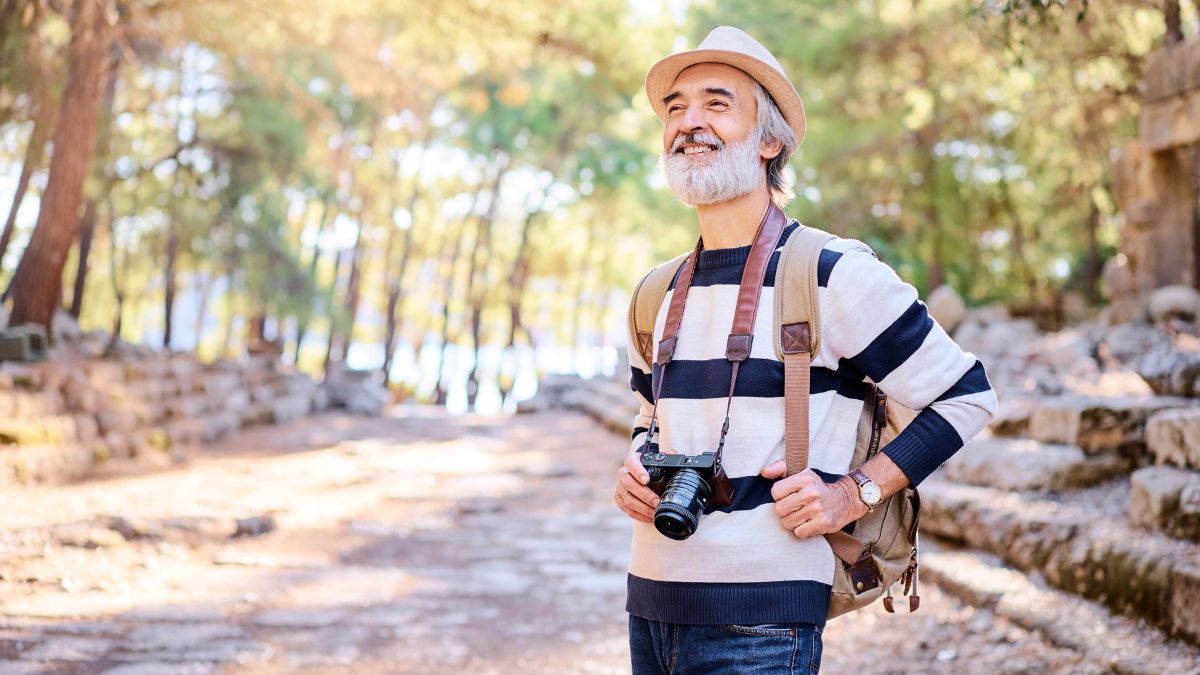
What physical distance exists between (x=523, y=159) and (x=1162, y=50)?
2180 centimetres

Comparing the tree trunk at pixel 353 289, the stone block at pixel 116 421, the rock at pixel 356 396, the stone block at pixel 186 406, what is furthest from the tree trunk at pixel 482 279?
the stone block at pixel 116 421

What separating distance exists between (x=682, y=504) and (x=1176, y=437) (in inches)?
143

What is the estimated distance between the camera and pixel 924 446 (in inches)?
74.7

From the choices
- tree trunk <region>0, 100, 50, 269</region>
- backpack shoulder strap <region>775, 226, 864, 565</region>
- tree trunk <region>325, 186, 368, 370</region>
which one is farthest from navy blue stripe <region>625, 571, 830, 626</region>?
tree trunk <region>325, 186, 368, 370</region>

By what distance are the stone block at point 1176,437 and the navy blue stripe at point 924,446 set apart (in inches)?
120

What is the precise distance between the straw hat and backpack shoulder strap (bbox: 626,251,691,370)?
37 cm

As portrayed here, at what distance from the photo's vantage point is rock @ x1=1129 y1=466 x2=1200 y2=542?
3969 mm

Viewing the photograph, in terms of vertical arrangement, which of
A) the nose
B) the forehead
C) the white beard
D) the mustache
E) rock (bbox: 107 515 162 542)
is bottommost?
rock (bbox: 107 515 162 542)

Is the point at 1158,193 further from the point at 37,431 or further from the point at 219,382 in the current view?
the point at 219,382

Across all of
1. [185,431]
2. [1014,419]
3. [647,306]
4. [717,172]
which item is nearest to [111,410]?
[185,431]

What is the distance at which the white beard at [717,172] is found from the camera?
6.80 ft

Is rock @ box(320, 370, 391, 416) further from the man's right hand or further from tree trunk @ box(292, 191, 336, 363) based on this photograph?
the man's right hand

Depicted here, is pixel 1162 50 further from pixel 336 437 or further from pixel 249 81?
pixel 249 81

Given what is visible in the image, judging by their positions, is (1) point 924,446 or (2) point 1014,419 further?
(2) point 1014,419
